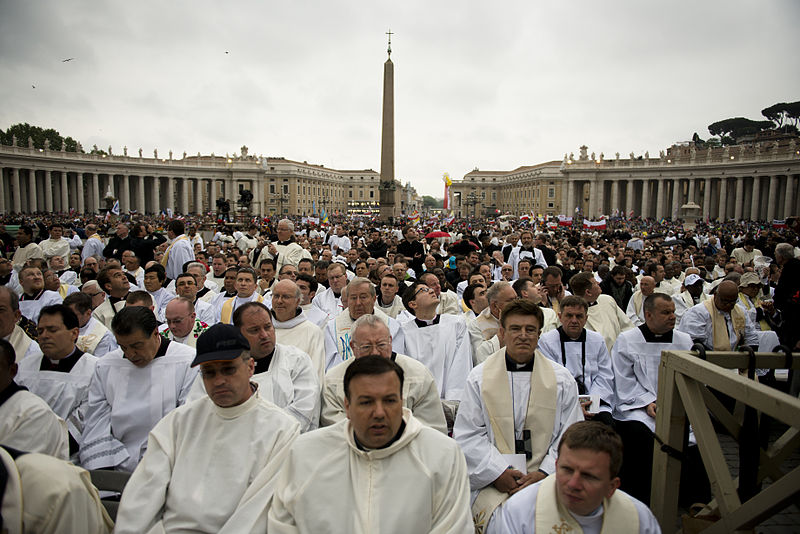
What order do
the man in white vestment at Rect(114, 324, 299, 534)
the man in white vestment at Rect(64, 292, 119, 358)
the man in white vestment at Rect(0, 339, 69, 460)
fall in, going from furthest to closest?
the man in white vestment at Rect(64, 292, 119, 358) → the man in white vestment at Rect(0, 339, 69, 460) → the man in white vestment at Rect(114, 324, 299, 534)

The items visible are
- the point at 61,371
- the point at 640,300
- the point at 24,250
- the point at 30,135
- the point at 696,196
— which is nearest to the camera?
the point at 61,371

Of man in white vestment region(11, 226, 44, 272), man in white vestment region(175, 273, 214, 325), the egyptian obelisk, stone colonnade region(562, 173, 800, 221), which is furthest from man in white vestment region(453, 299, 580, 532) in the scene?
stone colonnade region(562, 173, 800, 221)

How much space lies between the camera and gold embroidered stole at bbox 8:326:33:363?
468cm

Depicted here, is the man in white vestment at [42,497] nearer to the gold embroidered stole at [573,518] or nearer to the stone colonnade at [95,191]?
the gold embroidered stole at [573,518]

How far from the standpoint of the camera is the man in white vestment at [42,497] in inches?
82.7

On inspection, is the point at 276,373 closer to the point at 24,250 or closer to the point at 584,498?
the point at 584,498

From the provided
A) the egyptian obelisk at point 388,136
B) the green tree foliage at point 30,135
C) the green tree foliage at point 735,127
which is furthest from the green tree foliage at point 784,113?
the green tree foliage at point 30,135

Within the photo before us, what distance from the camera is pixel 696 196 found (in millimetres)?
67688

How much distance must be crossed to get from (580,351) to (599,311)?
1.84m

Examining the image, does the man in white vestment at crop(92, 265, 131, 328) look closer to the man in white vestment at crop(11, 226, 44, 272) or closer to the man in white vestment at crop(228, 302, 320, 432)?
the man in white vestment at crop(228, 302, 320, 432)

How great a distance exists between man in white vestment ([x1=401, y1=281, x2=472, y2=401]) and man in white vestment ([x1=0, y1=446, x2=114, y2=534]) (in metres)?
3.41

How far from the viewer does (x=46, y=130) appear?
79.4 m

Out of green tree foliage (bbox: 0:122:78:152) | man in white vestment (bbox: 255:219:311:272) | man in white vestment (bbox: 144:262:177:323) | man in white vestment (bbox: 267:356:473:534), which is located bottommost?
man in white vestment (bbox: 267:356:473:534)

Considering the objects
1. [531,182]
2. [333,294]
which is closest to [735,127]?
[531,182]
